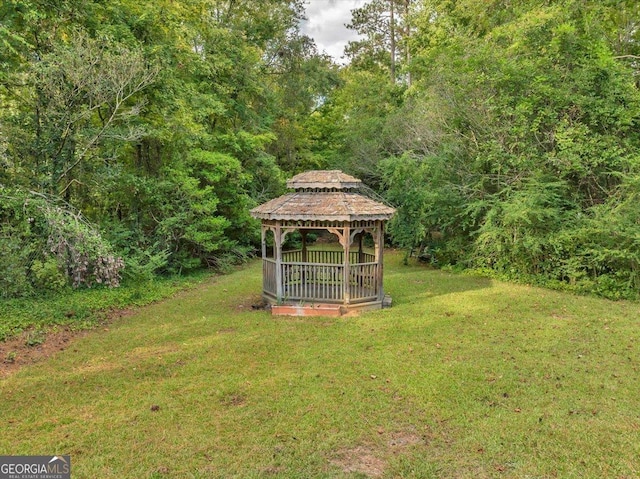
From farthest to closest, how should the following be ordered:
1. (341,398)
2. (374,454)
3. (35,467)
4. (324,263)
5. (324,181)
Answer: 1. (324,181)
2. (324,263)
3. (341,398)
4. (374,454)
5. (35,467)

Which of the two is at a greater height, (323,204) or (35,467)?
(323,204)

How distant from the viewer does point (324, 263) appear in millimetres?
9227

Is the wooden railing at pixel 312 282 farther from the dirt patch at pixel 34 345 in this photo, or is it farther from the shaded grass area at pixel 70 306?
the dirt patch at pixel 34 345

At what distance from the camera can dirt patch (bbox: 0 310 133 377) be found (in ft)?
20.9

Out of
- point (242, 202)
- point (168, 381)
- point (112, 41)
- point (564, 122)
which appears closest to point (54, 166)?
point (112, 41)

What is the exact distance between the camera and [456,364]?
6.24 meters

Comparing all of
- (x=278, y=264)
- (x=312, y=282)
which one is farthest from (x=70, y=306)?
(x=312, y=282)

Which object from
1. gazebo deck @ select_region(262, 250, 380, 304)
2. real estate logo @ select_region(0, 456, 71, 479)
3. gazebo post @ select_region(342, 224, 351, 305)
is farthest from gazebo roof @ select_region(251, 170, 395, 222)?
real estate logo @ select_region(0, 456, 71, 479)

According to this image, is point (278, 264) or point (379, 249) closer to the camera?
point (278, 264)

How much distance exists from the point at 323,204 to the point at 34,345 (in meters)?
6.11

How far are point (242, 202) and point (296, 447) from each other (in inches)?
482

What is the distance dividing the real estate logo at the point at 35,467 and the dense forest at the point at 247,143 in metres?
3.89

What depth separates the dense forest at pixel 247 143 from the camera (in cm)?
834

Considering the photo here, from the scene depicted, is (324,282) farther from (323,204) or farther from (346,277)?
(323,204)
